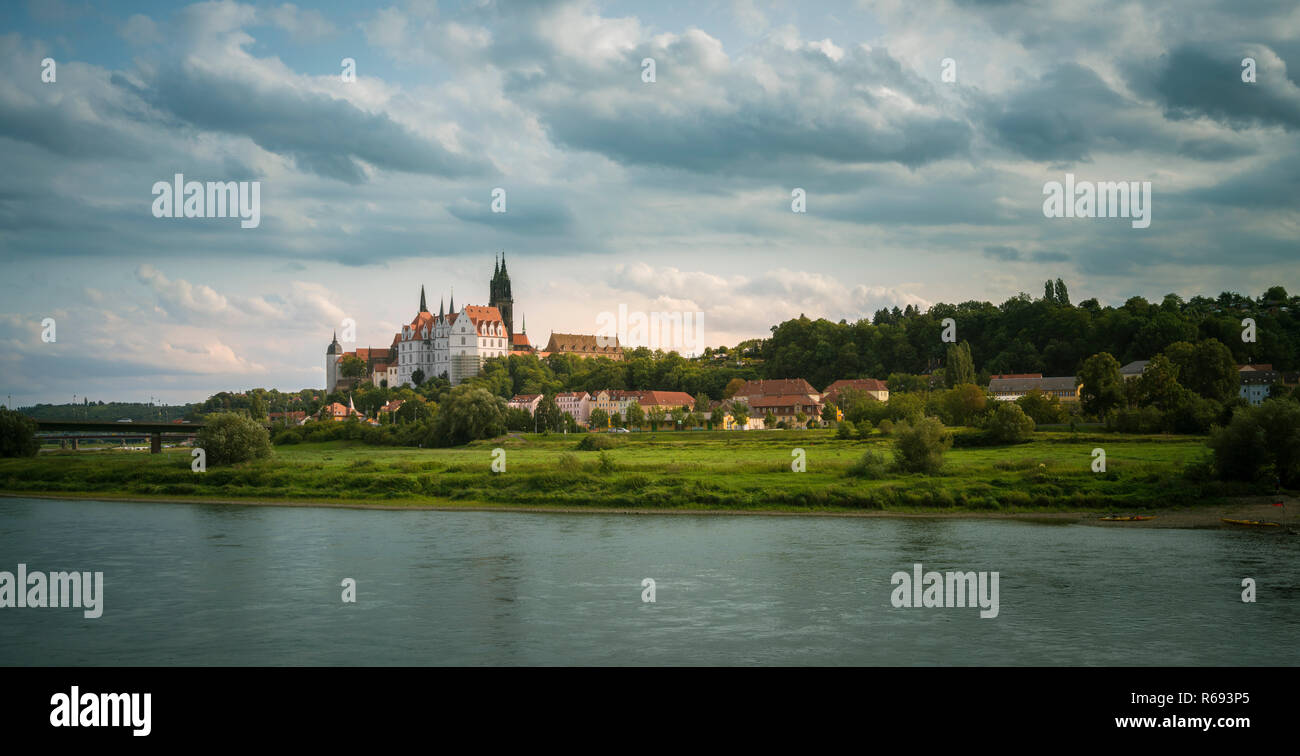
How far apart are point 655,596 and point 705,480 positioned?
2470cm

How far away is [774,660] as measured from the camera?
20.4m

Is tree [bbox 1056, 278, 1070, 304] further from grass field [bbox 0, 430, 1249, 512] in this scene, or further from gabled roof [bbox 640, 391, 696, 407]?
grass field [bbox 0, 430, 1249, 512]

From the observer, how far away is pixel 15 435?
7400 cm

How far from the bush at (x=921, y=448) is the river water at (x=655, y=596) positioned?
8097 mm

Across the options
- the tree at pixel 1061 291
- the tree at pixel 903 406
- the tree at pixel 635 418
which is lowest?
the tree at pixel 635 418

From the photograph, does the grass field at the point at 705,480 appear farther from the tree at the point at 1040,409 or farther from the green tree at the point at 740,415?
the green tree at the point at 740,415

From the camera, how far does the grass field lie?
1855 inches

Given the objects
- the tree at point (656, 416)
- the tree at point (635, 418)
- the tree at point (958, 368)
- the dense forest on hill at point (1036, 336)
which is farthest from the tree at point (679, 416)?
the tree at point (958, 368)

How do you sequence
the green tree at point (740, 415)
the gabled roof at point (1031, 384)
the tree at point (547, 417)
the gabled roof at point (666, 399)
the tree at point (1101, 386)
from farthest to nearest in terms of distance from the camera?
1. the gabled roof at point (666, 399)
2. the green tree at point (740, 415)
3. the gabled roof at point (1031, 384)
4. the tree at point (547, 417)
5. the tree at point (1101, 386)

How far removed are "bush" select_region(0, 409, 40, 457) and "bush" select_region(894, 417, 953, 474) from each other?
2602 inches

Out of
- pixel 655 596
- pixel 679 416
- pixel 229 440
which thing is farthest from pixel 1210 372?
pixel 229 440

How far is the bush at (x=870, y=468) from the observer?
51.2 m

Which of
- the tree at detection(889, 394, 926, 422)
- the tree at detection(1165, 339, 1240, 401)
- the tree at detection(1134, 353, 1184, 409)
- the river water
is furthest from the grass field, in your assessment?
the tree at detection(1165, 339, 1240, 401)
